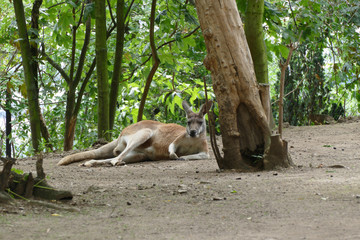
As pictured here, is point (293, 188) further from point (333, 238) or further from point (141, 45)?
point (141, 45)

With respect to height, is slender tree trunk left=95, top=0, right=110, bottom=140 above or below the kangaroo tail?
above

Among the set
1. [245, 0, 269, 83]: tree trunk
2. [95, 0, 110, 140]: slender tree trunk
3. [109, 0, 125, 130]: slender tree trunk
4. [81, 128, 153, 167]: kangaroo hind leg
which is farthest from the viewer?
[109, 0, 125, 130]: slender tree trunk

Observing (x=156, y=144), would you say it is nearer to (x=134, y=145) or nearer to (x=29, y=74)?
(x=134, y=145)

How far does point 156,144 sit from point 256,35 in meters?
2.95

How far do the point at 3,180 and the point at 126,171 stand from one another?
2943 mm

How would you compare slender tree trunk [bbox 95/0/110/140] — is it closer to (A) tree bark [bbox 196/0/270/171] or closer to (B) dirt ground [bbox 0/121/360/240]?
(B) dirt ground [bbox 0/121/360/240]

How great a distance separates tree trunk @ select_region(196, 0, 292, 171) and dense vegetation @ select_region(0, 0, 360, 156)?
136cm

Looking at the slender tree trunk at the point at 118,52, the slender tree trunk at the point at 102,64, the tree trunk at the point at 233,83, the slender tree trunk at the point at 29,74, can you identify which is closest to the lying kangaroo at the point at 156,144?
the slender tree trunk at the point at 102,64

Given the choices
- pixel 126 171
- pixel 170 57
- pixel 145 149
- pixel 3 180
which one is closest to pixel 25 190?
pixel 3 180

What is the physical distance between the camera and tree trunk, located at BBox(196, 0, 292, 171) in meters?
5.64

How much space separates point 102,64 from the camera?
29.5 feet

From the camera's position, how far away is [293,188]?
14.7ft

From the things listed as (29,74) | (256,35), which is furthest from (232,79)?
A: (29,74)

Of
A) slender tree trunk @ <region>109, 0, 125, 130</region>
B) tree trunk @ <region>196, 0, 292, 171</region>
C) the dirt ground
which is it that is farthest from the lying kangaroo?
tree trunk @ <region>196, 0, 292, 171</region>
